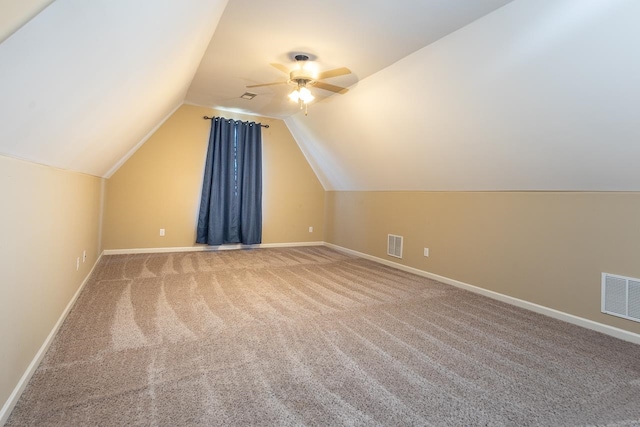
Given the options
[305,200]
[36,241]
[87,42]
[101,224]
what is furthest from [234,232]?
[87,42]

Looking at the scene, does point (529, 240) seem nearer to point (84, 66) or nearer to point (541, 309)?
point (541, 309)

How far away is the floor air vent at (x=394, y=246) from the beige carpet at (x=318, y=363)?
4.18 ft

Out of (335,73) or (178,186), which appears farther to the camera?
(178,186)

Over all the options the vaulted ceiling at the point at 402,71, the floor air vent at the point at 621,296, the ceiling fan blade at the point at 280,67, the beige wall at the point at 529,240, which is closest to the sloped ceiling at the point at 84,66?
the vaulted ceiling at the point at 402,71

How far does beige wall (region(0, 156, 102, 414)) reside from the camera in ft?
4.61

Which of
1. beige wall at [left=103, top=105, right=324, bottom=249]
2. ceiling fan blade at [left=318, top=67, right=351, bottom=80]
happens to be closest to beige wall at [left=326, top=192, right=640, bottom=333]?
ceiling fan blade at [left=318, top=67, right=351, bottom=80]

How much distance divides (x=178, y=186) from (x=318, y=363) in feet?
14.1

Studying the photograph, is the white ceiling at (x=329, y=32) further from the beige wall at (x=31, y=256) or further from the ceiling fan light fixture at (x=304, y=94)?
the beige wall at (x=31, y=256)

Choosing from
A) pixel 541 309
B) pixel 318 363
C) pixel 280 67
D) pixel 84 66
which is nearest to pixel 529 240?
pixel 541 309

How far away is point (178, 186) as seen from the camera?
5285mm

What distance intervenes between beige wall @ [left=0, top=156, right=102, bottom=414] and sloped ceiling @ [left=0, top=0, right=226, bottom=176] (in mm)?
139

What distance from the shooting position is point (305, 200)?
20.8 ft

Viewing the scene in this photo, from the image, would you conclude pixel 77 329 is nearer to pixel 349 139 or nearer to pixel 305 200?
pixel 349 139

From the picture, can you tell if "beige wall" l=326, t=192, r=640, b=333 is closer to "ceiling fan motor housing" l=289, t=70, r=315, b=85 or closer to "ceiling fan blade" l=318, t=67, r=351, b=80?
"ceiling fan blade" l=318, t=67, r=351, b=80
